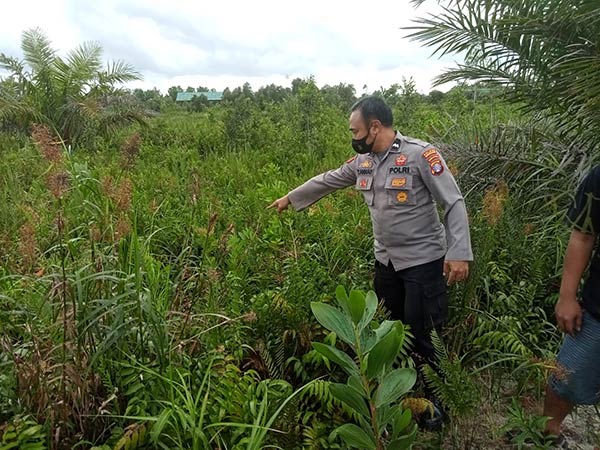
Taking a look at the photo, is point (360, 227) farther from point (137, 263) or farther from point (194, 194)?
point (137, 263)

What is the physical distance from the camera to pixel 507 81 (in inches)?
162

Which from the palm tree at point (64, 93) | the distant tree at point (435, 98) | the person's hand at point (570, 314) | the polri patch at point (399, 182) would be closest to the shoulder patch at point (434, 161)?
the polri patch at point (399, 182)

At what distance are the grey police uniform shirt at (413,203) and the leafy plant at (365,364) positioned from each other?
102 cm

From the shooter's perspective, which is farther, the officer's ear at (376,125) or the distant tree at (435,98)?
the distant tree at (435,98)

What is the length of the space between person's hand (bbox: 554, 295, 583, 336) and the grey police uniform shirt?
461mm

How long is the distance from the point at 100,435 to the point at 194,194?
949 mm

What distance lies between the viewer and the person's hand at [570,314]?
1980 mm

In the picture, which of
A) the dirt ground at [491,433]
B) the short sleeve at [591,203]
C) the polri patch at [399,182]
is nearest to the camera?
the short sleeve at [591,203]

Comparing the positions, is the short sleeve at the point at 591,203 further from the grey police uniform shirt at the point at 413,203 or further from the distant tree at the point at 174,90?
the distant tree at the point at 174,90

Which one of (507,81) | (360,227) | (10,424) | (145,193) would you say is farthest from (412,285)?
(145,193)

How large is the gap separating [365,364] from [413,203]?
4.02 feet

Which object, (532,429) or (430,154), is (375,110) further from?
(532,429)

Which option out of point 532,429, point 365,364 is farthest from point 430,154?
point 365,364

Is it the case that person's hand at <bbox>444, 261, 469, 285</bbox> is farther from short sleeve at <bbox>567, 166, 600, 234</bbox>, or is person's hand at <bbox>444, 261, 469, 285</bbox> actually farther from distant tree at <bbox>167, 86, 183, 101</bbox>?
distant tree at <bbox>167, 86, 183, 101</bbox>
